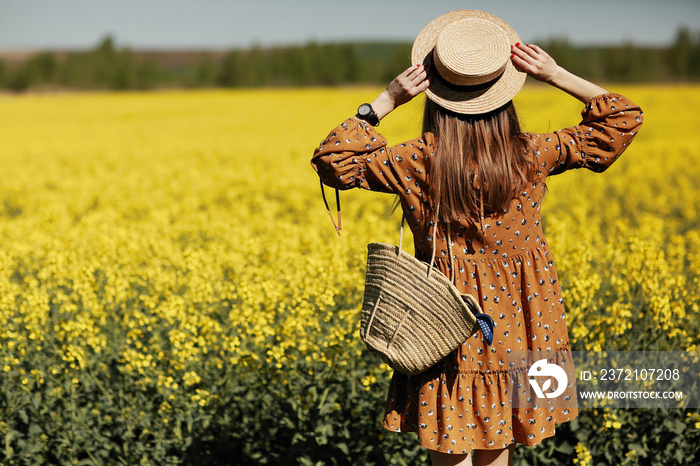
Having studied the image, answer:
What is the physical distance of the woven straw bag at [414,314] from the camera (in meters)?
1.99

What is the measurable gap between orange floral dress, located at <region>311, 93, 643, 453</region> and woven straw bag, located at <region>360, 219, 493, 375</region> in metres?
0.11

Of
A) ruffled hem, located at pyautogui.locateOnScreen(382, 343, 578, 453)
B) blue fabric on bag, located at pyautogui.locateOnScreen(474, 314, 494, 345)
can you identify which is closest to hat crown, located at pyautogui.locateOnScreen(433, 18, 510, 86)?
blue fabric on bag, located at pyautogui.locateOnScreen(474, 314, 494, 345)

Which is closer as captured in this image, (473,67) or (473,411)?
(473,67)

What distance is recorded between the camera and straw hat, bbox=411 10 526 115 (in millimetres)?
1968

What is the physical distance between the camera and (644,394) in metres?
3.08

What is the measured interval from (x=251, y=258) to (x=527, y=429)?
271cm

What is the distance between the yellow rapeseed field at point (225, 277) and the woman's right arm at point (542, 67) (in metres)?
0.16

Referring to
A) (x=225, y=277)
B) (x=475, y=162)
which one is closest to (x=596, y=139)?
(x=475, y=162)

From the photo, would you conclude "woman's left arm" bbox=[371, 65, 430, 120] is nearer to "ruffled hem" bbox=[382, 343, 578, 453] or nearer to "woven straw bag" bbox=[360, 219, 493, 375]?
"woven straw bag" bbox=[360, 219, 493, 375]

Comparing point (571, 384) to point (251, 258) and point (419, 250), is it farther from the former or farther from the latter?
point (251, 258)

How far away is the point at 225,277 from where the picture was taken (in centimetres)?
482

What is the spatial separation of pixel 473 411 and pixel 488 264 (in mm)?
481
